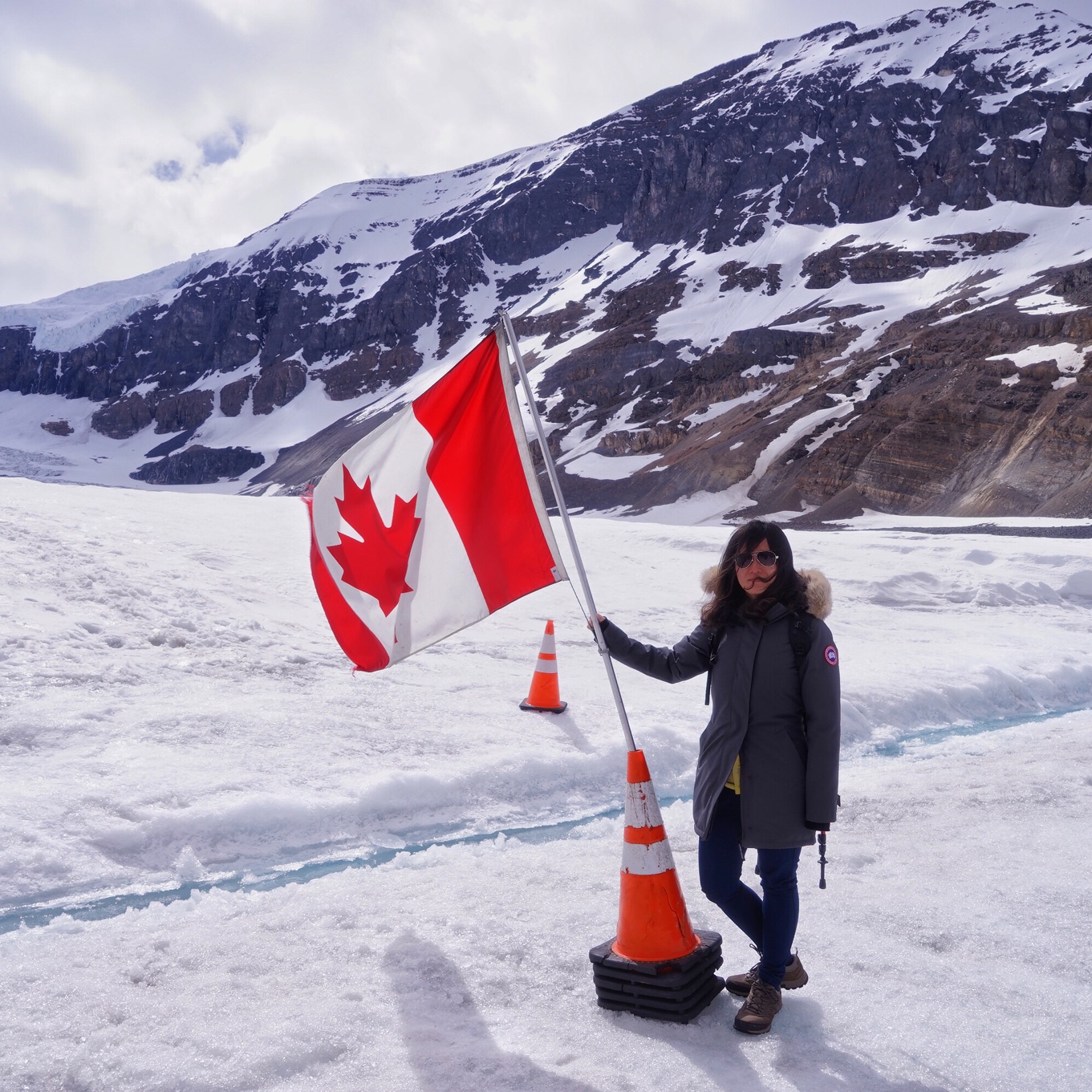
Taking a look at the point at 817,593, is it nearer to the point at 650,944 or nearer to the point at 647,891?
the point at 647,891

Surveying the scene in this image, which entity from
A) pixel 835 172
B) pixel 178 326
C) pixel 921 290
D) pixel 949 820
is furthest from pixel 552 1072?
pixel 178 326

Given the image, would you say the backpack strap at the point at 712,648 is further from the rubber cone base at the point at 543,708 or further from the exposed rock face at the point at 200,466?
the exposed rock face at the point at 200,466

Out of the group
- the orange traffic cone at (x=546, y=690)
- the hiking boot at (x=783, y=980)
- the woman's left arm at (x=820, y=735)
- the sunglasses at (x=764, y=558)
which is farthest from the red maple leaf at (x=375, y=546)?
the orange traffic cone at (x=546, y=690)

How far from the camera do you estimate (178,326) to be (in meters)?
172

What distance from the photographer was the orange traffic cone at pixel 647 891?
3.35 meters

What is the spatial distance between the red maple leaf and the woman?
1.64 m

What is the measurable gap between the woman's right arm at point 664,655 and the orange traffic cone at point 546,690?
3788mm

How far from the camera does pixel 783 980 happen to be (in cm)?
332

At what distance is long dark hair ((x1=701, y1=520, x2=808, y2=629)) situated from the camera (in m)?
3.28

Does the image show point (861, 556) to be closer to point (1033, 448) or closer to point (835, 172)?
point (1033, 448)

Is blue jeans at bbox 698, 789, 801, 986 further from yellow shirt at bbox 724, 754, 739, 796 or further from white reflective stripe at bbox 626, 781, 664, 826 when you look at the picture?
white reflective stripe at bbox 626, 781, 664, 826

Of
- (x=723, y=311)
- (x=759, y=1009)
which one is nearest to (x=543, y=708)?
(x=759, y=1009)

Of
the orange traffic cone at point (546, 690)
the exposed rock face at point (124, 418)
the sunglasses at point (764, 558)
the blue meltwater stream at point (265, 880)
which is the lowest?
the blue meltwater stream at point (265, 880)

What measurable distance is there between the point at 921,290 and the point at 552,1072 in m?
80.5
